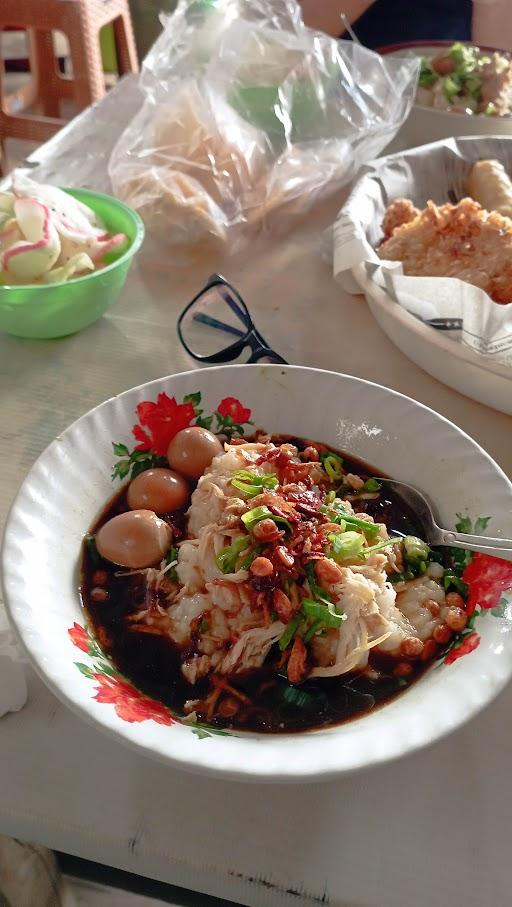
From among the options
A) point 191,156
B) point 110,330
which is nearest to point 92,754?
point 110,330

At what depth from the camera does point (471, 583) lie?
71cm

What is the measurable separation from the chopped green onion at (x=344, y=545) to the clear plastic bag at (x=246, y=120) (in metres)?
0.76

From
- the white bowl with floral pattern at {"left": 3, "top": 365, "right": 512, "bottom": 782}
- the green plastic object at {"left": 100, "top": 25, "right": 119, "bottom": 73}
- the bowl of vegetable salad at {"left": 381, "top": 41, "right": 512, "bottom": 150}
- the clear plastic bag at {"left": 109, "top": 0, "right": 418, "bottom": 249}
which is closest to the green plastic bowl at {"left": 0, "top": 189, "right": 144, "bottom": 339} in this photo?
the clear plastic bag at {"left": 109, "top": 0, "right": 418, "bottom": 249}

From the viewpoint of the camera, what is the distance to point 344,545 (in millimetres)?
704

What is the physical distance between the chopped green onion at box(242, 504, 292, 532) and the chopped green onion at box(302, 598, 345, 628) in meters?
0.08

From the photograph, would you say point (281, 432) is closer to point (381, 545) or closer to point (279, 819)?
point (381, 545)

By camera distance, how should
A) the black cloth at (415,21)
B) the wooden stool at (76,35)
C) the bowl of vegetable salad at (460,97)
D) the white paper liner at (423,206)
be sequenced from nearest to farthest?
the white paper liner at (423,206)
the bowl of vegetable salad at (460,97)
the wooden stool at (76,35)
the black cloth at (415,21)

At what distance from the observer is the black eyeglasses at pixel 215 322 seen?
1.12 m

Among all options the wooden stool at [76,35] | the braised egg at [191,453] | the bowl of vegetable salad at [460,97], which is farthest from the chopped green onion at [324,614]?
the wooden stool at [76,35]

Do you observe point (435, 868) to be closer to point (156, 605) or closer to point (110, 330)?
point (156, 605)

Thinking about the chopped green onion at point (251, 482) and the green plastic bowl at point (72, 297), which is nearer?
the chopped green onion at point (251, 482)

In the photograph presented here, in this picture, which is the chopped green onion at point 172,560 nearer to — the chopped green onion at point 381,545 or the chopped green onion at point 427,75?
the chopped green onion at point 381,545

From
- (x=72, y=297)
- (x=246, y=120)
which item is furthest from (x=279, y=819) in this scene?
(x=246, y=120)

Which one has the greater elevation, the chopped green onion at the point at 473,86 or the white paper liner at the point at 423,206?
the chopped green onion at the point at 473,86
